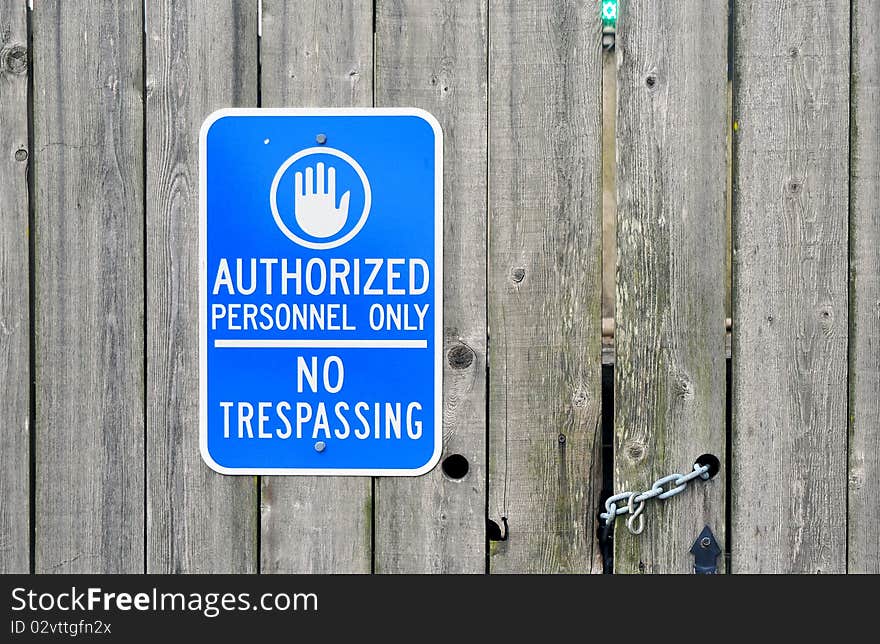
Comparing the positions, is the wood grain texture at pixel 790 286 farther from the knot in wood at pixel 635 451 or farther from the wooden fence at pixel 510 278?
the knot in wood at pixel 635 451

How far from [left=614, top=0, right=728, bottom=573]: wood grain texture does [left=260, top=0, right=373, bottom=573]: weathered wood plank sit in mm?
511

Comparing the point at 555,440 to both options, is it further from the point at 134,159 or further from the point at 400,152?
the point at 134,159

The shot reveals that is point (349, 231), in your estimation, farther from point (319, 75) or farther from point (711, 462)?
point (711, 462)

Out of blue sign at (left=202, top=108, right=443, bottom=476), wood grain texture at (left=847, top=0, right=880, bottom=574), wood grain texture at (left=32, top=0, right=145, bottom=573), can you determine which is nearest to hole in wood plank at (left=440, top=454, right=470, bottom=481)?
blue sign at (left=202, top=108, right=443, bottom=476)

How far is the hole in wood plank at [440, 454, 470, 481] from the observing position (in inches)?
63.6

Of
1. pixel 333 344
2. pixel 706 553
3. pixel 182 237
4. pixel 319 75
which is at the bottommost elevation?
pixel 706 553

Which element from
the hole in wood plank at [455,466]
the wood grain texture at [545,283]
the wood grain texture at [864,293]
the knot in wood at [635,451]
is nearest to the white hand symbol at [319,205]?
the wood grain texture at [545,283]

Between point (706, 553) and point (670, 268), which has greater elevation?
point (670, 268)

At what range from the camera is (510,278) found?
160 cm

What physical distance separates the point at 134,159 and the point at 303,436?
0.65 m

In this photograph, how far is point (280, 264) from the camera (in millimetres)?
1580

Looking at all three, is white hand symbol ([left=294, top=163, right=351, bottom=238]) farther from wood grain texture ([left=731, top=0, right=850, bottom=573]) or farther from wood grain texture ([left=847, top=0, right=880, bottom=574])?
wood grain texture ([left=847, top=0, right=880, bottom=574])

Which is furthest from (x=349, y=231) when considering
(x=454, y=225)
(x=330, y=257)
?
(x=454, y=225)

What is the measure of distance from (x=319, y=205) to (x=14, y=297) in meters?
0.65
